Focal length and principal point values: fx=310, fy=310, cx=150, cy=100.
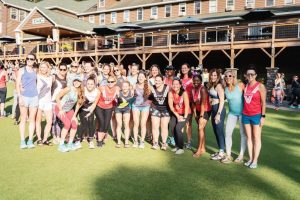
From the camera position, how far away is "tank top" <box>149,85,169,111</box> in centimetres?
720

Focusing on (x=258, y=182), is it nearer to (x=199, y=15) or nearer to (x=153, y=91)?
(x=153, y=91)

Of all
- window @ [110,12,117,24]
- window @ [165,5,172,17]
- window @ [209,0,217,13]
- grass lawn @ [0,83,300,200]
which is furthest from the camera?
window @ [110,12,117,24]

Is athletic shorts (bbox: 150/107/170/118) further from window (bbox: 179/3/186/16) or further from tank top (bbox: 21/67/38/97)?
window (bbox: 179/3/186/16)

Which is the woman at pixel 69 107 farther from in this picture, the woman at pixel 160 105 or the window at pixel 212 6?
the window at pixel 212 6

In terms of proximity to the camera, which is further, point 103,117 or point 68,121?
point 103,117

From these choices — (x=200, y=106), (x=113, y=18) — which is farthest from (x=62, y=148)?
(x=113, y=18)

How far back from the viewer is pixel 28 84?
7.00 metres

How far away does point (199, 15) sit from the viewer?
2997cm

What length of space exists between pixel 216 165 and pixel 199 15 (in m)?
25.8

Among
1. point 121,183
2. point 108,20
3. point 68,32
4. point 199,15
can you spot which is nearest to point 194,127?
point 121,183

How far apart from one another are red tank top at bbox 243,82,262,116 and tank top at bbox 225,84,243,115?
211 millimetres

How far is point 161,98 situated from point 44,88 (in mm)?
2751

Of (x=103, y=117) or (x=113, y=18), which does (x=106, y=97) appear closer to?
(x=103, y=117)

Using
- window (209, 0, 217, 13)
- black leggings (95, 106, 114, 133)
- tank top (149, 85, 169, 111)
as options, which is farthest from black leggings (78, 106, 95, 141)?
window (209, 0, 217, 13)
